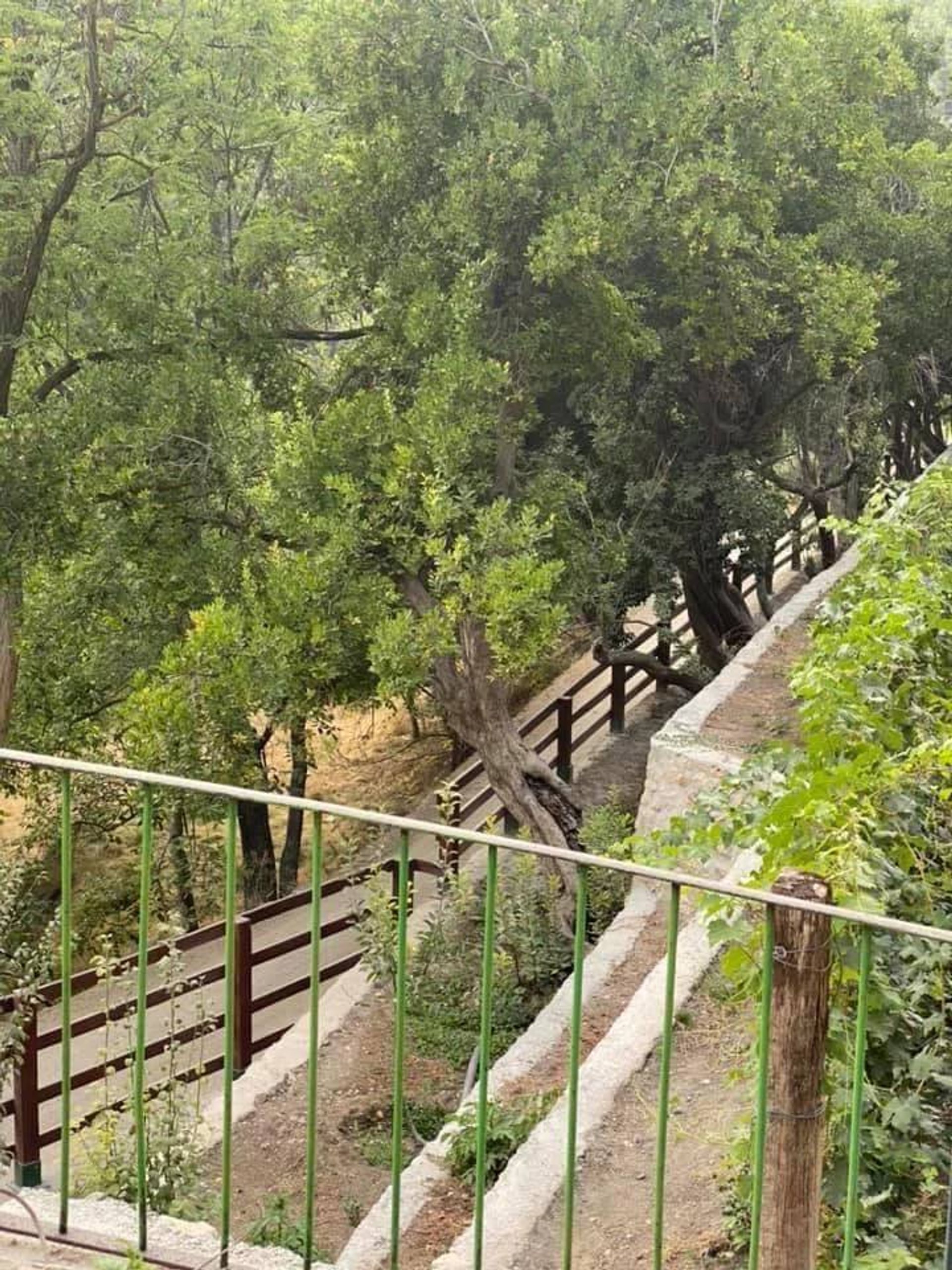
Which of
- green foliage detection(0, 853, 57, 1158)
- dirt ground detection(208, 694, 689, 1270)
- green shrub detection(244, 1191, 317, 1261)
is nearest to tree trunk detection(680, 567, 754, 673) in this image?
dirt ground detection(208, 694, 689, 1270)

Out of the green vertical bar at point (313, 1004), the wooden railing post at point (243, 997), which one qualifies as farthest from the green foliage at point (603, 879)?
the green vertical bar at point (313, 1004)

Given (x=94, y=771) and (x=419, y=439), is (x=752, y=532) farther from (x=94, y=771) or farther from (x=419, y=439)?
(x=94, y=771)

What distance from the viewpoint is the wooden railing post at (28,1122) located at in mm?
7367

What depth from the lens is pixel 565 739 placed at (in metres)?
15.1

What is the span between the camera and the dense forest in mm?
10555

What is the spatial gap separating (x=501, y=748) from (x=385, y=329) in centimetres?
347

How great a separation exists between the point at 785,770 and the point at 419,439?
5.63m

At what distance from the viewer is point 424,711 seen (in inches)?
701

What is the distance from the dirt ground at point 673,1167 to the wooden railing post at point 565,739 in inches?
320

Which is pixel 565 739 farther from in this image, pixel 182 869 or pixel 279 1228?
pixel 279 1228

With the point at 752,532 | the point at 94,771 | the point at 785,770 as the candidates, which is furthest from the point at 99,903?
the point at 94,771

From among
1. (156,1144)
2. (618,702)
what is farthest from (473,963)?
(618,702)

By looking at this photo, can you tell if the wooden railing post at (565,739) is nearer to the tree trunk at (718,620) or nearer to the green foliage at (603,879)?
the tree trunk at (718,620)

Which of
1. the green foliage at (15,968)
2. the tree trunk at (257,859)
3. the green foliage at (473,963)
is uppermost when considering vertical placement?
the green foliage at (15,968)
